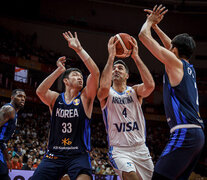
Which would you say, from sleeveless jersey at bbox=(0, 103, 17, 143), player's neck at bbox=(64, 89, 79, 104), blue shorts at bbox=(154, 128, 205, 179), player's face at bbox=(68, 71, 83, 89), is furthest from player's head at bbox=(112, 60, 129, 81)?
sleeveless jersey at bbox=(0, 103, 17, 143)

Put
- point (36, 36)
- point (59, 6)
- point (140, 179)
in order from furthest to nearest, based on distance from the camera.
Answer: point (59, 6)
point (36, 36)
point (140, 179)

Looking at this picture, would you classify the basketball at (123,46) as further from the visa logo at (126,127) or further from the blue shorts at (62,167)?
the blue shorts at (62,167)

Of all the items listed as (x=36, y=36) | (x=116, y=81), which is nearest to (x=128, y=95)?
(x=116, y=81)

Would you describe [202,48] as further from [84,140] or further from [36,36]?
[84,140]

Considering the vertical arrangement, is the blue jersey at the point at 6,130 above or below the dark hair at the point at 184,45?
below

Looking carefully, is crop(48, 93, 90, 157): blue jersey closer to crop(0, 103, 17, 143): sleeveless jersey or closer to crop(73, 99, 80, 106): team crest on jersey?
crop(73, 99, 80, 106): team crest on jersey

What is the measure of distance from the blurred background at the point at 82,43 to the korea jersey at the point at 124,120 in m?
13.0

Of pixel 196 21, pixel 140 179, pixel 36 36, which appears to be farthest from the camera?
pixel 196 21

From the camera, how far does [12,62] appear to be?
1931 centimetres

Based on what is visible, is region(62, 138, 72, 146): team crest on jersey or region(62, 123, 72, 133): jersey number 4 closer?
region(62, 138, 72, 146): team crest on jersey

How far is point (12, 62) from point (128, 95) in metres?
16.5

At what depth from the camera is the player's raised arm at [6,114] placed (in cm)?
519

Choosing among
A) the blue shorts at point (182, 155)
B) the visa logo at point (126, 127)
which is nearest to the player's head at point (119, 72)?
the visa logo at point (126, 127)

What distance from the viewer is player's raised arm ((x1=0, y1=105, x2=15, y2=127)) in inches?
204
